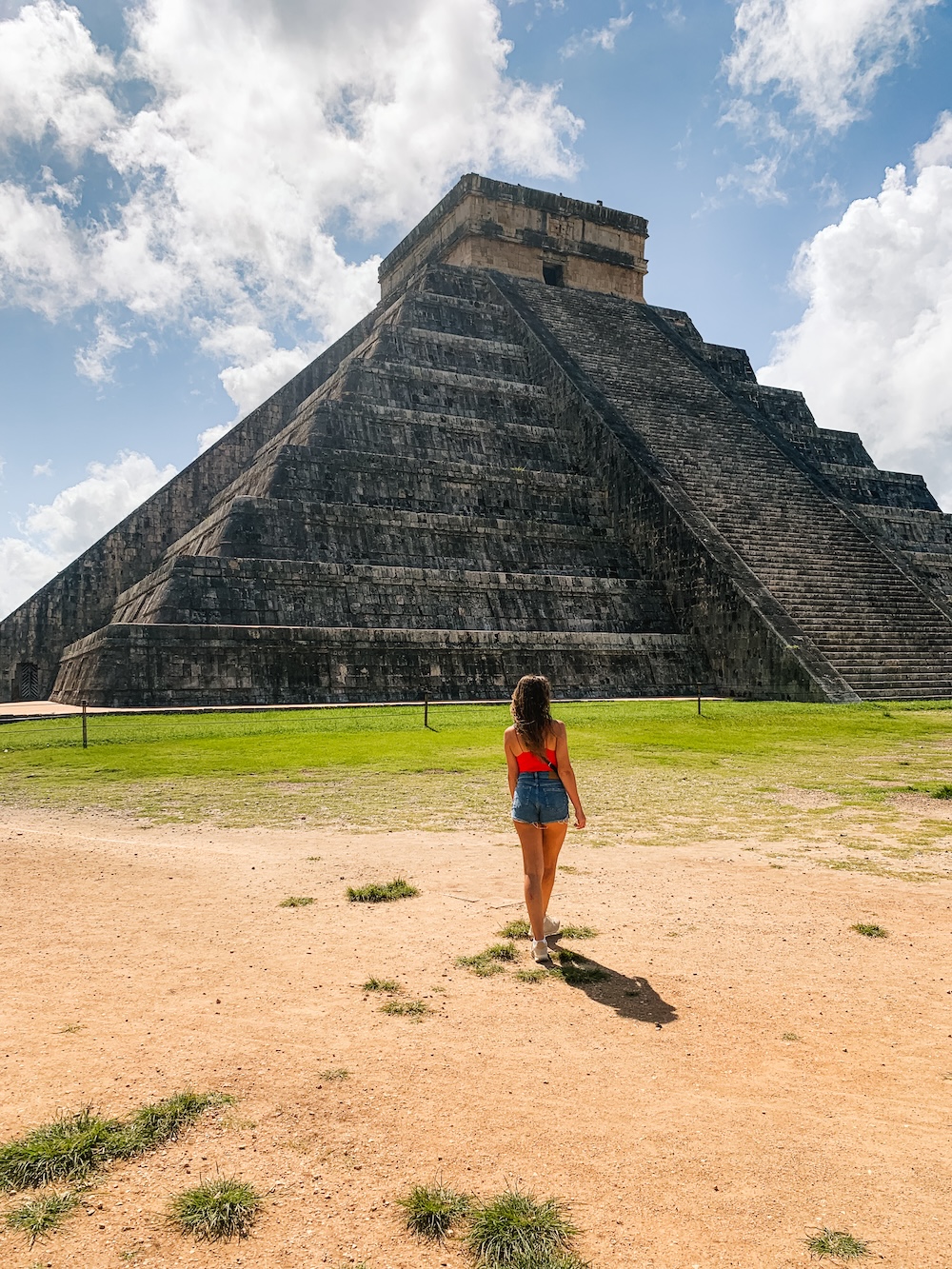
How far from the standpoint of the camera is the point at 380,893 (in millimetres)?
5281

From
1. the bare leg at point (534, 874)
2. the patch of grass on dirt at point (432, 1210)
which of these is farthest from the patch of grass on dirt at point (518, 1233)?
the bare leg at point (534, 874)

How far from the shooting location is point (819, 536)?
23094 mm

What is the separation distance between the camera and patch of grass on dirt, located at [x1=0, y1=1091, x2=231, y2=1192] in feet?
8.25

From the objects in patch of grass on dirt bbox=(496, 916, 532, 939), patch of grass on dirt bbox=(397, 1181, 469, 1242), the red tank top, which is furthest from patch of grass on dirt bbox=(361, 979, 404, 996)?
patch of grass on dirt bbox=(397, 1181, 469, 1242)

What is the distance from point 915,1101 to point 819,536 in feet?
71.6

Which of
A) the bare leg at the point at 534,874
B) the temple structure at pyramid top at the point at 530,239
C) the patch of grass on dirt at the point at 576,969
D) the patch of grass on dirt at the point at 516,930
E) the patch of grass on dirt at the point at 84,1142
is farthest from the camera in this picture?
the temple structure at pyramid top at the point at 530,239

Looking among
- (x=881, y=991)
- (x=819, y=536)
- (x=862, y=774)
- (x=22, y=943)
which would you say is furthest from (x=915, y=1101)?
(x=819, y=536)

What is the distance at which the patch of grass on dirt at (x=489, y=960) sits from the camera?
4.16 meters

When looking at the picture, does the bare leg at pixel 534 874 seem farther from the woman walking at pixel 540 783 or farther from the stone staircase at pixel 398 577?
the stone staircase at pixel 398 577

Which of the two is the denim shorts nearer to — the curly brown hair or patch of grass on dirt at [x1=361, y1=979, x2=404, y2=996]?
the curly brown hair

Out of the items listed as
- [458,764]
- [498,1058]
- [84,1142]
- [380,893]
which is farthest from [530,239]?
[84,1142]

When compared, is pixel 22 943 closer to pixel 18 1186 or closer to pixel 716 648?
pixel 18 1186

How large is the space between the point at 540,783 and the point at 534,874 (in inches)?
17.6

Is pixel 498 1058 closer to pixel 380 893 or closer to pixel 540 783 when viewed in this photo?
pixel 540 783
